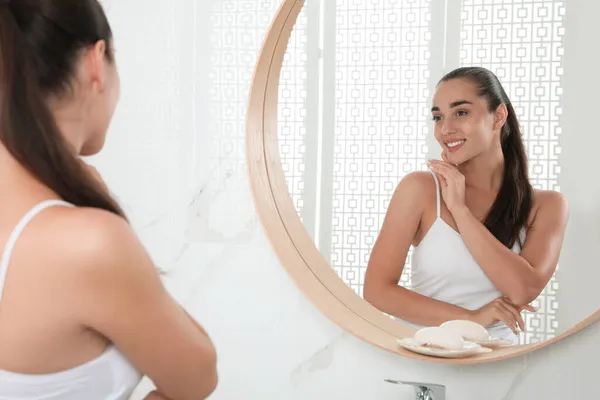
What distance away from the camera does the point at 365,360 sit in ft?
3.51

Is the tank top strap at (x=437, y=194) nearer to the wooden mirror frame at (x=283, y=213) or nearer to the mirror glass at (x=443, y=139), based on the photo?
the mirror glass at (x=443, y=139)

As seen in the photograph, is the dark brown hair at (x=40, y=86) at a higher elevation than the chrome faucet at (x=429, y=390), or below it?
higher

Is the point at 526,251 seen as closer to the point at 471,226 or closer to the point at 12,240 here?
the point at 471,226

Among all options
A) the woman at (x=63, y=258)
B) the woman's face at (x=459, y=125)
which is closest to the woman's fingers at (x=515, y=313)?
the woman's face at (x=459, y=125)

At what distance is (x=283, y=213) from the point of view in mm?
1127

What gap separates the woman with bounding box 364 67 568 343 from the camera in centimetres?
99

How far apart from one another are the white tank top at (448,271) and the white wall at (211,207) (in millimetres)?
130

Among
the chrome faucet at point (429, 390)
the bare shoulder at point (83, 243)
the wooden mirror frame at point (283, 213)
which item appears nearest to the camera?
the bare shoulder at point (83, 243)

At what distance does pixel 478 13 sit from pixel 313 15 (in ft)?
0.84

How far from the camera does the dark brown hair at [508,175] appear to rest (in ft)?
3.25

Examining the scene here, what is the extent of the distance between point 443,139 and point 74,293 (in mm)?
640

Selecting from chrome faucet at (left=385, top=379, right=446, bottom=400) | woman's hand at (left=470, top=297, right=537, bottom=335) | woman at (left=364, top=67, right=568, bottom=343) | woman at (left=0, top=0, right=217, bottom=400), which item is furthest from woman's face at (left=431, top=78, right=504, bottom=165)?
woman at (left=0, top=0, right=217, bottom=400)

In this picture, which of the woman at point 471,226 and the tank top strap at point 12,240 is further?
the woman at point 471,226

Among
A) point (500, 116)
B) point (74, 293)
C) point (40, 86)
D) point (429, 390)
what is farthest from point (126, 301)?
point (500, 116)
